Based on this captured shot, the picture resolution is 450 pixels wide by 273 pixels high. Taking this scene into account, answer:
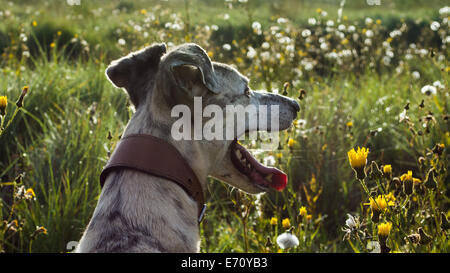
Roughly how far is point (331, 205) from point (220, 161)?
197cm

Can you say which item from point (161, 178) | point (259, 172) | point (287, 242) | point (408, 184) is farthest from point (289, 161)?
point (161, 178)

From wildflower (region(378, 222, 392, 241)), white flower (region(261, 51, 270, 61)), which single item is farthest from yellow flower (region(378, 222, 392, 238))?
white flower (region(261, 51, 270, 61))

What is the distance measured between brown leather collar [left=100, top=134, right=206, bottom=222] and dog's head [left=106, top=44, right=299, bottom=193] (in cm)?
10

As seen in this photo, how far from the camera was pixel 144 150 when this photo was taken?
2.16 meters

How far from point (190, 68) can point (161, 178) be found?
57 cm

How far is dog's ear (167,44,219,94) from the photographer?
2.27 metres

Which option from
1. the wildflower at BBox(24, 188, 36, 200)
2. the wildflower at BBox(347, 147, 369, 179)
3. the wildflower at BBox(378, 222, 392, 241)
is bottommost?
the wildflower at BBox(24, 188, 36, 200)

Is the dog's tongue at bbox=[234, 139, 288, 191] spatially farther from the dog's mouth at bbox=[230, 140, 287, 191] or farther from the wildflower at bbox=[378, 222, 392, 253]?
the wildflower at bbox=[378, 222, 392, 253]

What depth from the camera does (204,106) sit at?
2.51 m

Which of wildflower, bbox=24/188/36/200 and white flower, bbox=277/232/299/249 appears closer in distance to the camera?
white flower, bbox=277/232/299/249

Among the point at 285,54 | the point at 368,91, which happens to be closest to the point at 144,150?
the point at 285,54

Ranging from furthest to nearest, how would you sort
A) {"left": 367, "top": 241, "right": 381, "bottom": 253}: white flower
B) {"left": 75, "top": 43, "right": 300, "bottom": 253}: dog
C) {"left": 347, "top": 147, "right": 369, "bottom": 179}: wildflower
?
{"left": 367, "top": 241, "right": 381, "bottom": 253}: white flower → {"left": 347, "top": 147, "right": 369, "bottom": 179}: wildflower → {"left": 75, "top": 43, "right": 300, "bottom": 253}: dog

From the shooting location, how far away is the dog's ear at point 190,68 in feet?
7.43
